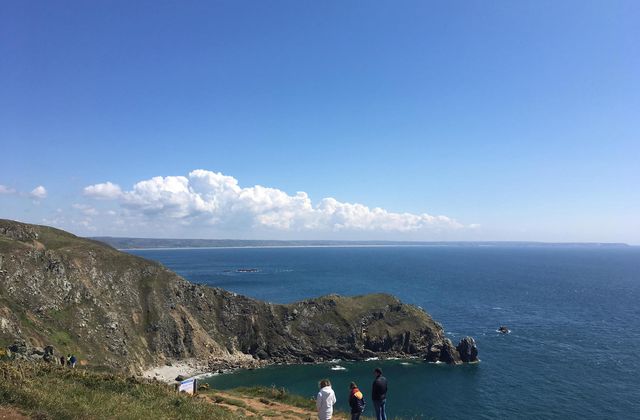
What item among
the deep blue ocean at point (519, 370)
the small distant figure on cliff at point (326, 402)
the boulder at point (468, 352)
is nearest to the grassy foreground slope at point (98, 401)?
the small distant figure on cliff at point (326, 402)

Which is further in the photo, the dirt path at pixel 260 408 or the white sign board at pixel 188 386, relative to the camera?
the white sign board at pixel 188 386

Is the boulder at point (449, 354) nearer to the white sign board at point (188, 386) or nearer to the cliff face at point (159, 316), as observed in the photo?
the cliff face at point (159, 316)

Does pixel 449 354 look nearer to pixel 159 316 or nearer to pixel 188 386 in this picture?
pixel 159 316

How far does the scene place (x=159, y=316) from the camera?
82.4 metres

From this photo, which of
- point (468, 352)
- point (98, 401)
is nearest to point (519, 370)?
point (468, 352)

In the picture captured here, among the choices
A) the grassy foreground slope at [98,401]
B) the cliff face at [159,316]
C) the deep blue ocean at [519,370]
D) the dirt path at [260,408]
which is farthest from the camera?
the cliff face at [159,316]

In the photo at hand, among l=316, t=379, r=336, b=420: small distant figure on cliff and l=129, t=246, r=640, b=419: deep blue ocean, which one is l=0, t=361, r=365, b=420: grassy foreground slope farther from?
l=129, t=246, r=640, b=419: deep blue ocean

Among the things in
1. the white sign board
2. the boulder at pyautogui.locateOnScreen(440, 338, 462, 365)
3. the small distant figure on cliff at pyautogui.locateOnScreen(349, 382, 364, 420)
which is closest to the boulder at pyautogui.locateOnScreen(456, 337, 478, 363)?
the boulder at pyautogui.locateOnScreen(440, 338, 462, 365)

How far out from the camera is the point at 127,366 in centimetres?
6675

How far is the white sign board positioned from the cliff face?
46.8 meters

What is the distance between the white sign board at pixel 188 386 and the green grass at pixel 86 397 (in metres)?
1.82

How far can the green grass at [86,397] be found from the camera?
14633mm

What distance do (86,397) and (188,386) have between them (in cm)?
755

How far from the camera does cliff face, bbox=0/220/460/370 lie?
66.1 metres
